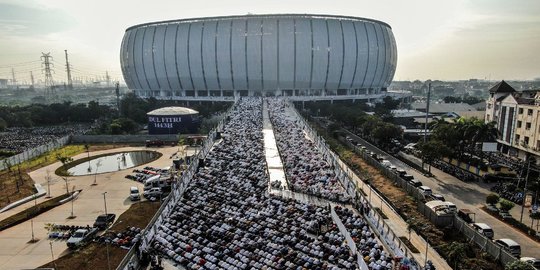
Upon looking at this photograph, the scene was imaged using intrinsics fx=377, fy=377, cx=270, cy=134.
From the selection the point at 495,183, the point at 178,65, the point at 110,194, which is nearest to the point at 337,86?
the point at 178,65

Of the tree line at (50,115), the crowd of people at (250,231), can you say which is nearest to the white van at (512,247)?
the crowd of people at (250,231)

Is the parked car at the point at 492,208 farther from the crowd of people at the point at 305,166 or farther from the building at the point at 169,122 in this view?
the building at the point at 169,122

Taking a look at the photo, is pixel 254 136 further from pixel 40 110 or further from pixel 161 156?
pixel 40 110

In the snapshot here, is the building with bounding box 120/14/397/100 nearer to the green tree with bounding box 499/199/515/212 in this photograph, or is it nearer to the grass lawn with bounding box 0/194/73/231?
the grass lawn with bounding box 0/194/73/231

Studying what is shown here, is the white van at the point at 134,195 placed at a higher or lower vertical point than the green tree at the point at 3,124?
lower

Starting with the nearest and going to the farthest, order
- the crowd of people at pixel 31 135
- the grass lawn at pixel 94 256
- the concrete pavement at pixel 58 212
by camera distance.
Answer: the grass lawn at pixel 94 256, the concrete pavement at pixel 58 212, the crowd of people at pixel 31 135
